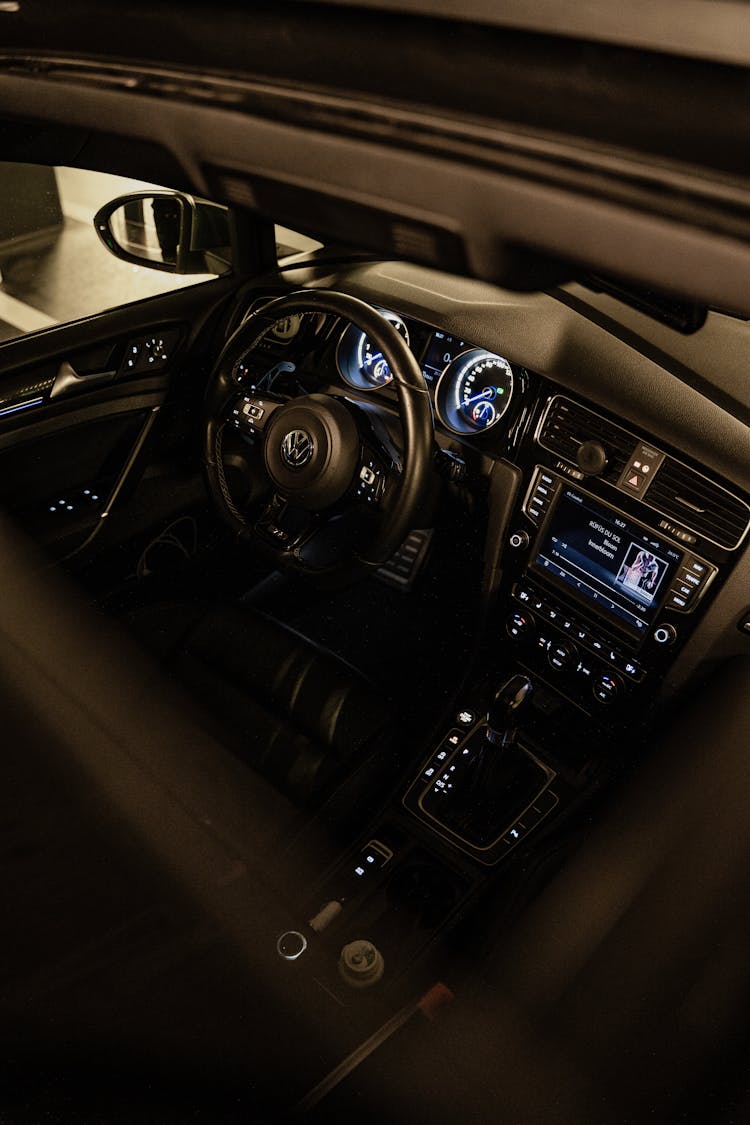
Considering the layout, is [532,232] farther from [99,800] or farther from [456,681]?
[456,681]

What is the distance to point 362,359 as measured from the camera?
6.72 feet

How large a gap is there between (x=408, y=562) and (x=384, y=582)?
0.11 metres

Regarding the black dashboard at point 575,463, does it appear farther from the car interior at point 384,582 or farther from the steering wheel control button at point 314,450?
the steering wheel control button at point 314,450

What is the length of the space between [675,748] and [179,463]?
1.49 metres

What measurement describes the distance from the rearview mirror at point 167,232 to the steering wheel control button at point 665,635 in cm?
142

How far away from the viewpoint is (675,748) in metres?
1.40

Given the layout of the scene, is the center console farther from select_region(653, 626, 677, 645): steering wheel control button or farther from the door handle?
the door handle

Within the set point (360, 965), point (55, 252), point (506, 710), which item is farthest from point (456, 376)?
point (55, 252)

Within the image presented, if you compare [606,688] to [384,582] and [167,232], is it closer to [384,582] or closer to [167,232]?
[384,582]

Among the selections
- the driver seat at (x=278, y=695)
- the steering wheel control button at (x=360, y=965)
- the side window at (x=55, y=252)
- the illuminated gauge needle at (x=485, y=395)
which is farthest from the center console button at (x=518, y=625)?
the side window at (x=55, y=252)

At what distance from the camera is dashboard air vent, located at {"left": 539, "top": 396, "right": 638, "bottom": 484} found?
1.66 m

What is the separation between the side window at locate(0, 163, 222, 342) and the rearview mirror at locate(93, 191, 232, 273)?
1.09m

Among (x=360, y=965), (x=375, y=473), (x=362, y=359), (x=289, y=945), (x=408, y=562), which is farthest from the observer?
(x=408, y=562)

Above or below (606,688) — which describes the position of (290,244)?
above
